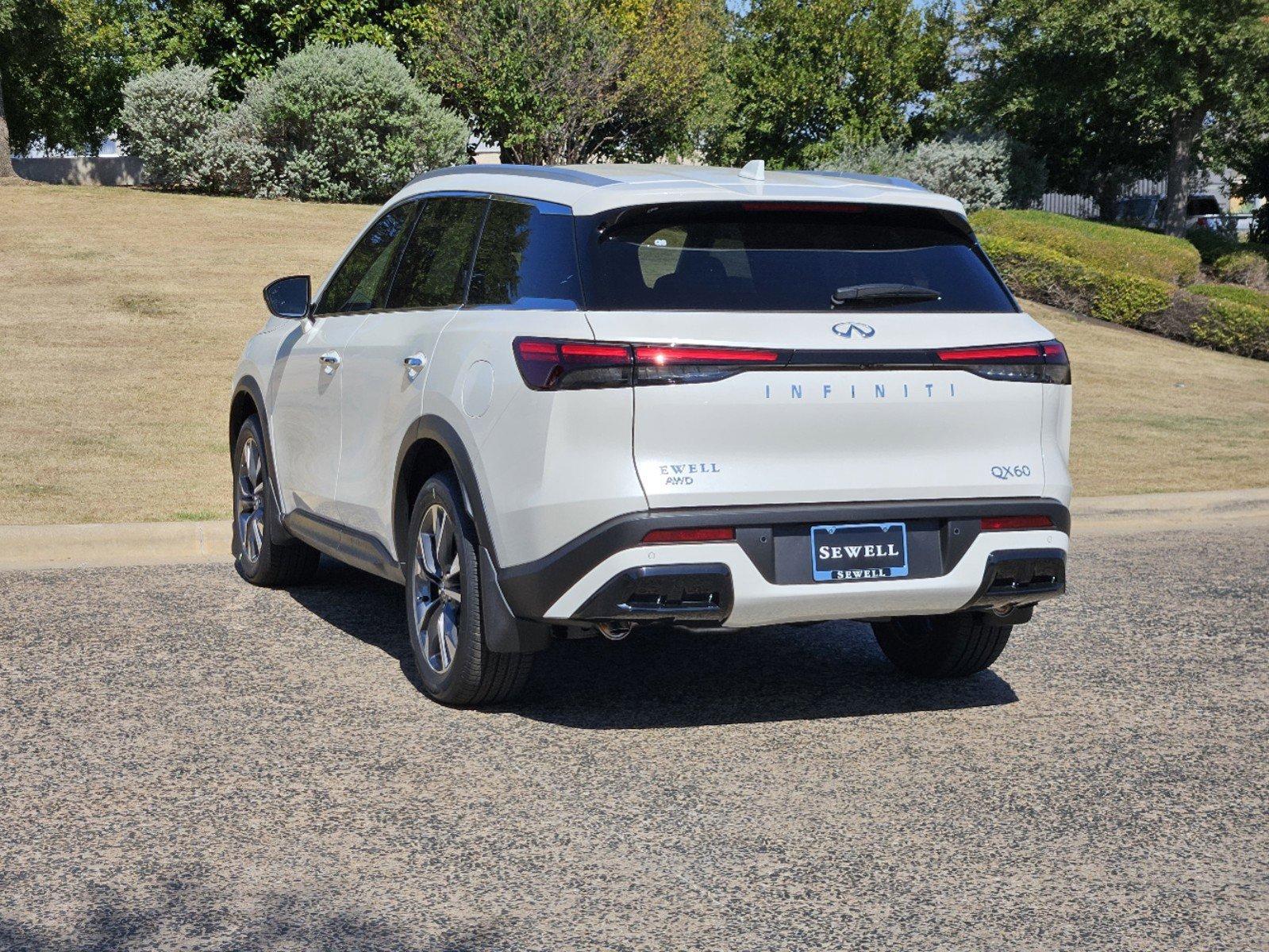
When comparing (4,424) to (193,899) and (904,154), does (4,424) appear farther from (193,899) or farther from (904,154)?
(904,154)

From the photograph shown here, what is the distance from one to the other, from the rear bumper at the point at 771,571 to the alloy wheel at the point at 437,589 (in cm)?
47

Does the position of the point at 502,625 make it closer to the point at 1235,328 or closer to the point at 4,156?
the point at 1235,328

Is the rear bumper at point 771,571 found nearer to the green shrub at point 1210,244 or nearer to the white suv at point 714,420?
the white suv at point 714,420

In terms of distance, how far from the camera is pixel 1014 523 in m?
5.27

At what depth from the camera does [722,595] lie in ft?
16.1

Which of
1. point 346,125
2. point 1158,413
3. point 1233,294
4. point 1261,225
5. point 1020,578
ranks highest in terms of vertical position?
point 346,125

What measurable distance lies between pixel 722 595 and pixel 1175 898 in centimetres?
159

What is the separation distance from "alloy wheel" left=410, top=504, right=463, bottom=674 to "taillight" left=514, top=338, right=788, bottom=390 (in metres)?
0.87

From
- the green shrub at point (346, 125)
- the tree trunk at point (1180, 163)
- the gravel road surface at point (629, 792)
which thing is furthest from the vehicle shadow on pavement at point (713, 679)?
the tree trunk at point (1180, 163)

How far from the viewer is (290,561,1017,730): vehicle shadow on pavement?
575 centimetres

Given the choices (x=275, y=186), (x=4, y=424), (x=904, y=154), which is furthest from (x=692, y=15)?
(x=4, y=424)

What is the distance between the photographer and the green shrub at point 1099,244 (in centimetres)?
2809

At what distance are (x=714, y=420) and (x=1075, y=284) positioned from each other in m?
21.5

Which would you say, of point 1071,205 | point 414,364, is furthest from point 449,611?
point 1071,205
